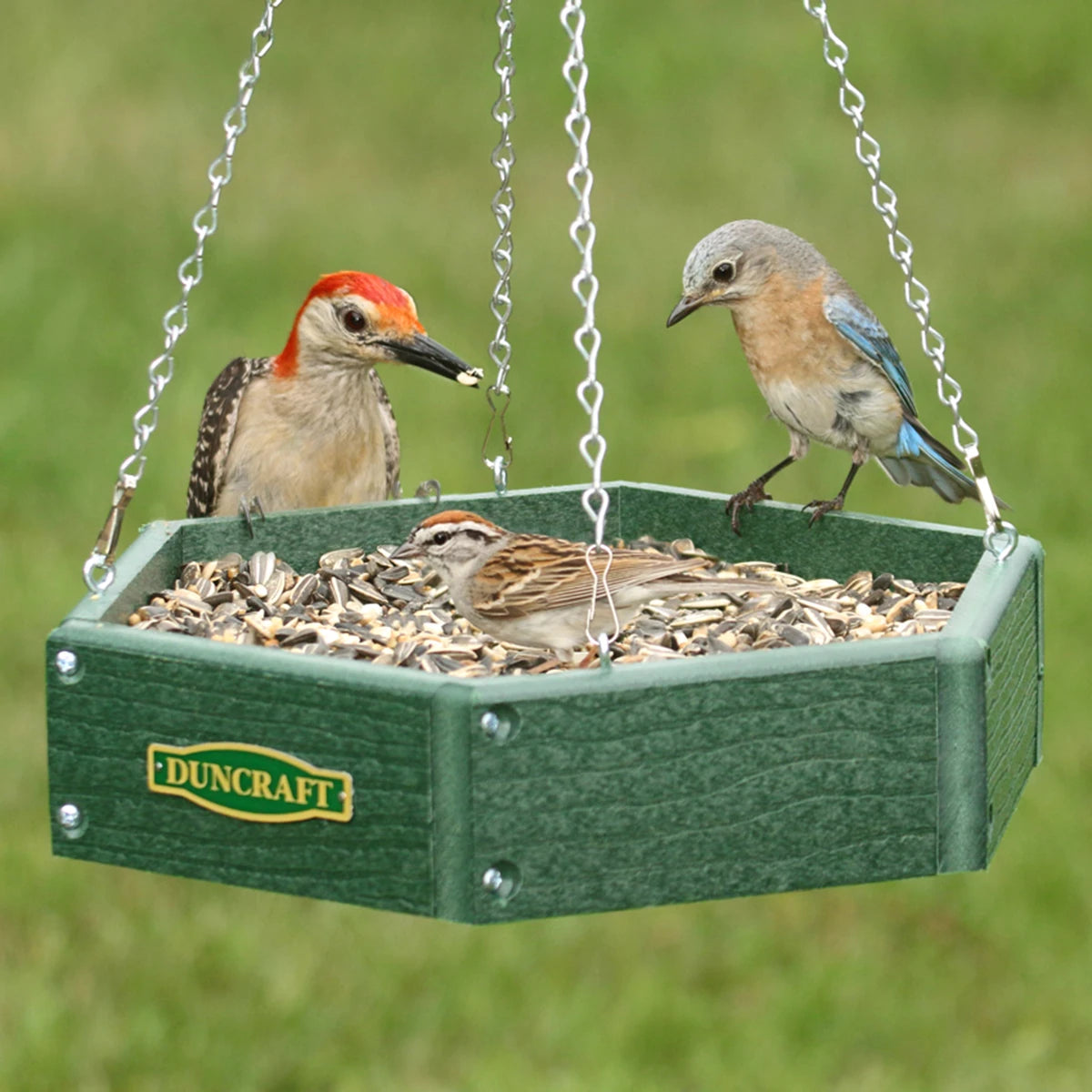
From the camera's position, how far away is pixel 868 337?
5762mm

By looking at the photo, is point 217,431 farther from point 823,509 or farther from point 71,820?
point 71,820

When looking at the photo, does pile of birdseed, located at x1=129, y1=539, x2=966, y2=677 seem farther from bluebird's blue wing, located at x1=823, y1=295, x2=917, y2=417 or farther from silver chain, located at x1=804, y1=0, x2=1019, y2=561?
bluebird's blue wing, located at x1=823, y1=295, x2=917, y2=417

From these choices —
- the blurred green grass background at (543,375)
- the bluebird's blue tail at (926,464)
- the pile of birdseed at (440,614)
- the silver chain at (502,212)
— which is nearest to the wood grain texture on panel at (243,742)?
the pile of birdseed at (440,614)

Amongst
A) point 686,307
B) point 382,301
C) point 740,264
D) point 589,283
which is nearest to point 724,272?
point 740,264

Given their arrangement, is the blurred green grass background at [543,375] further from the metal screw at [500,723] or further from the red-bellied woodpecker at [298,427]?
the metal screw at [500,723]

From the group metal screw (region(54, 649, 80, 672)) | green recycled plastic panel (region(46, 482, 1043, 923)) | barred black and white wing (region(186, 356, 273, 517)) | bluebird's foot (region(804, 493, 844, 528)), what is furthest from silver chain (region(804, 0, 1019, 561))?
barred black and white wing (region(186, 356, 273, 517))

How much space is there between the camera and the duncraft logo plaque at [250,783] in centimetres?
401

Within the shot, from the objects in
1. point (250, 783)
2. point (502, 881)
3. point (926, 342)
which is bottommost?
point (502, 881)

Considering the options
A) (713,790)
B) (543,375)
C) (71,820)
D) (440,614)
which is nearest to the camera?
(713,790)

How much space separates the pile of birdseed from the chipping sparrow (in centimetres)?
8

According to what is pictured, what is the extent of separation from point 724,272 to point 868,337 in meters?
0.43

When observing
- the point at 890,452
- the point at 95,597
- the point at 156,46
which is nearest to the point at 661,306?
the point at 156,46

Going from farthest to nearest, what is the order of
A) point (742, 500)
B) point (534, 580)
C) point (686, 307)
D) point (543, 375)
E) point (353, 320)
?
point (543, 375)
point (353, 320)
point (742, 500)
point (686, 307)
point (534, 580)

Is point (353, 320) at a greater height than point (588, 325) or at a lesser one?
lesser
